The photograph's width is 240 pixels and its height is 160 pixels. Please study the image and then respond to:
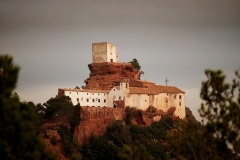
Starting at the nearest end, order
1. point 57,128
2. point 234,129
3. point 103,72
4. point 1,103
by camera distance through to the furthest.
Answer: point 1,103 < point 234,129 < point 57,128 < point 103,72

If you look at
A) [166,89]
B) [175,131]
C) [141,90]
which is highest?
[166,89]

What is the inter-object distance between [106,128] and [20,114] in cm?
3803

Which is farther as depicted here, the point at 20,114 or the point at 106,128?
the point at 106,128

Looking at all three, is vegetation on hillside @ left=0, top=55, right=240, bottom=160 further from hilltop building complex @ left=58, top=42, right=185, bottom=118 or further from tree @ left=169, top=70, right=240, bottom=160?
hilltop building complex @ left=58, top=42, right=185, bottom=118

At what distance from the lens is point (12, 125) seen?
33781mm

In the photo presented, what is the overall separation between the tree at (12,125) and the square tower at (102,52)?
45.3 m

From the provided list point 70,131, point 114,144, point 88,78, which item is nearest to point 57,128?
point 70,131

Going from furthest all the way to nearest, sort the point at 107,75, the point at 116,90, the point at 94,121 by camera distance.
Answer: the point at 107,75, the point at 116,90, the point at 94,121

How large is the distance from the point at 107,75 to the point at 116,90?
5.70m

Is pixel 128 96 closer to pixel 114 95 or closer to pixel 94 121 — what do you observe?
pixel 114 95

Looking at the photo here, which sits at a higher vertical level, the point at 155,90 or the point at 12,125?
the point at 155,90

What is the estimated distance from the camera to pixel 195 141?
3856 centimetres

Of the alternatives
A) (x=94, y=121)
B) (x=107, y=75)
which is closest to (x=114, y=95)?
(x=94, y=121)

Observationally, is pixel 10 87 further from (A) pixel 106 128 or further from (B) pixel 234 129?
(A) pixel 106 128
